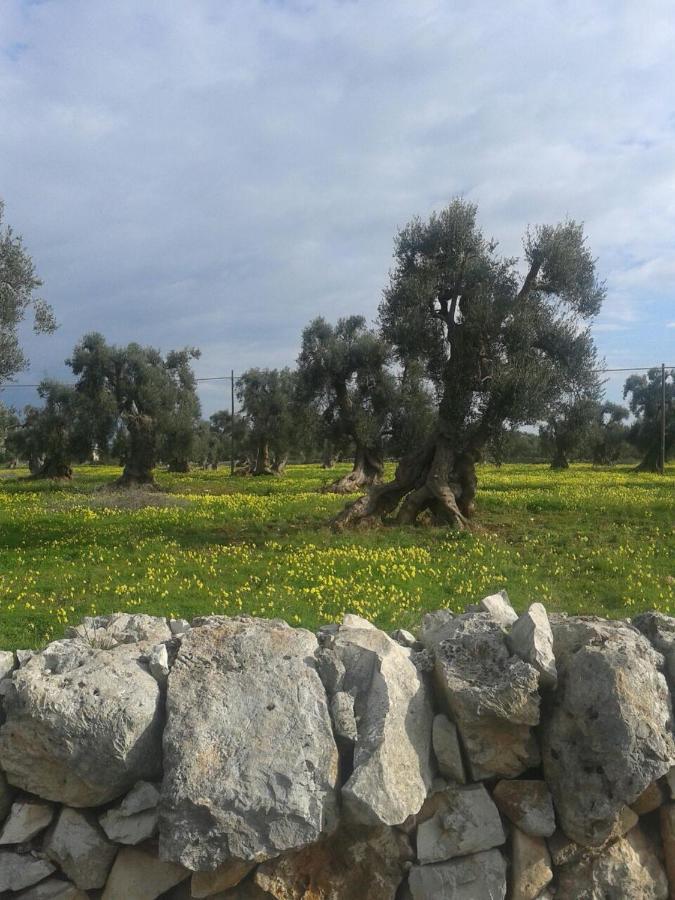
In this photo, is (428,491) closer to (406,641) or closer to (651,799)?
(406,641)

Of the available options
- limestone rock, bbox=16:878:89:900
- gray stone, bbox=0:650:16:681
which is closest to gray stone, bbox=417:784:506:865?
limestone rock, bbox=16:878:89:900

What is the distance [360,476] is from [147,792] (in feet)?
107

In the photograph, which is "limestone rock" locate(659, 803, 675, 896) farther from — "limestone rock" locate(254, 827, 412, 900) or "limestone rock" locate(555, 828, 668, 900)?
"limestone rock" locate(254, 827, 412, 900)

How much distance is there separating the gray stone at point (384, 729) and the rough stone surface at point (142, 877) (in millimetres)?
1115

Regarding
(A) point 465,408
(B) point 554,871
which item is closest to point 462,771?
(B) point 554,871

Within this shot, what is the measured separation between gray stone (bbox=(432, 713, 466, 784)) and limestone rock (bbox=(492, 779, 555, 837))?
28 centimetres

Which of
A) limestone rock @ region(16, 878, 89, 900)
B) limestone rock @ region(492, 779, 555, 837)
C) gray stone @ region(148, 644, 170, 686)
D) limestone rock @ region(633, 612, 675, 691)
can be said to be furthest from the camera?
limestone rock @ region(633, 612, 675, 691)

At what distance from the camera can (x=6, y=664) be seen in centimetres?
487

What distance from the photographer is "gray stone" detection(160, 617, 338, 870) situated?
3.91 meters

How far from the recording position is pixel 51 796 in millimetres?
4246

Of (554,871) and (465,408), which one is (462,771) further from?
(465,408)

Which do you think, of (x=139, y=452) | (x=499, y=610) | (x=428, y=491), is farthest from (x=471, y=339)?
(x=139, y=452)

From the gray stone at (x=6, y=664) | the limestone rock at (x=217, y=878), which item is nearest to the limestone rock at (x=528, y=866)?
the limestone rock at (x=217, y=878)

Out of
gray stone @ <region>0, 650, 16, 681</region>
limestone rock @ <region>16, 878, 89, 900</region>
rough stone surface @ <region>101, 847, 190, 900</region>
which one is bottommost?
limestone rock @ <region>16, 878, 89, 900</region>
